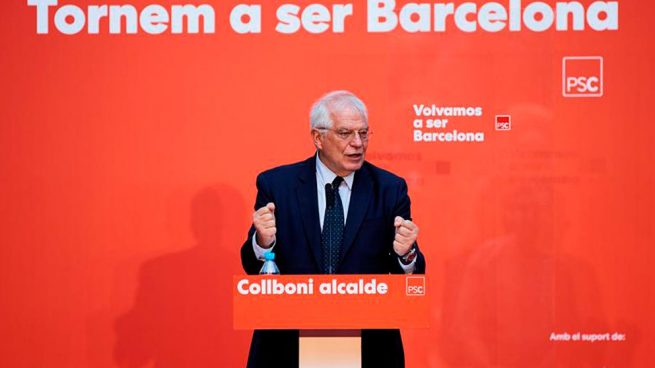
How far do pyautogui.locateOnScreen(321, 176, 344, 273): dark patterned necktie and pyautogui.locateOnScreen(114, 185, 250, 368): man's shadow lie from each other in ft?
3.55

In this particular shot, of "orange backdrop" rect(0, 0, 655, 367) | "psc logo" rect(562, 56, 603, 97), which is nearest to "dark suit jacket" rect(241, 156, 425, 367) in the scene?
"orange backdrop" rect(0, 0, 655, 367)

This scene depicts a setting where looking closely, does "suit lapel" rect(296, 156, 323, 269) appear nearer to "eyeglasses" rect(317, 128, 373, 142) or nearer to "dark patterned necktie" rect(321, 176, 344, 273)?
"dark patterned necktie" rect(321, 176, 344, 273)

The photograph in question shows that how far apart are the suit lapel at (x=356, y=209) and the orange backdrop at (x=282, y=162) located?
3.10ft

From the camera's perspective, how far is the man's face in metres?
3.31

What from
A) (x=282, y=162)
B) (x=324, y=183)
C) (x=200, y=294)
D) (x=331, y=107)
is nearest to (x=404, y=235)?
(x=324, y=183)

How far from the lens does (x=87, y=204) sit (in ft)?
14.1

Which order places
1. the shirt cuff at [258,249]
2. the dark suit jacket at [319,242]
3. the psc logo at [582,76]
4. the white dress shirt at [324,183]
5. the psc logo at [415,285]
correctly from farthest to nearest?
the psc logo at [582,76]
the white dress shirt at [324,183]
the dark suit jacket at [319,242]
the shirt cuff at [258,249]
the psc logo at [415,285]

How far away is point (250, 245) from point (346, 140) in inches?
22.4

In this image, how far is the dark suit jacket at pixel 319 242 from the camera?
318 centimetres

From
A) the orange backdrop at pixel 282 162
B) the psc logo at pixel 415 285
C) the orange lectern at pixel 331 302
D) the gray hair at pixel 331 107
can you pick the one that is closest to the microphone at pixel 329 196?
the gray hair at pixel 331 107

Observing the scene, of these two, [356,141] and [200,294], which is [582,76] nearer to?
[356,141]

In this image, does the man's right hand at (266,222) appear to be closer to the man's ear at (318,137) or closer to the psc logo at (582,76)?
the man's ear at (318,137)

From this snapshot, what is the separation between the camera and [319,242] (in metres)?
3.21

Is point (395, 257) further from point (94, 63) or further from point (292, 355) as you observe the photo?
point (94, 63)
